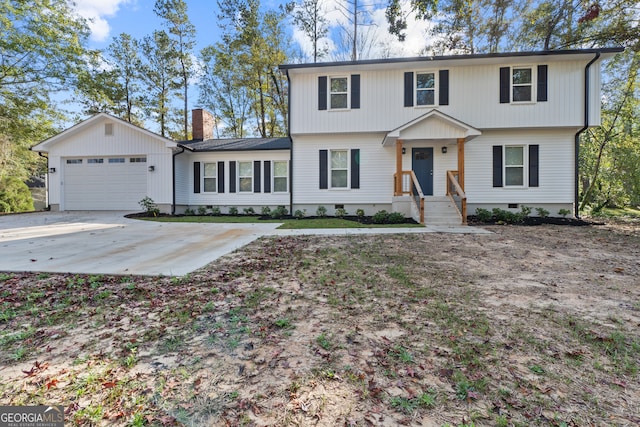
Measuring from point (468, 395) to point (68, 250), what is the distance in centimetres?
704

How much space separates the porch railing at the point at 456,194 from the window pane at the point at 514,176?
218 centimetres

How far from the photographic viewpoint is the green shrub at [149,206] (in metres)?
13.0

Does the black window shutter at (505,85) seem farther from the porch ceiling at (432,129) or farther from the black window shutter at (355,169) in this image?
the black window shutter at (355,169)

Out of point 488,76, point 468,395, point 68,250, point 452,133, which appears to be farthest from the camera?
point 488,76

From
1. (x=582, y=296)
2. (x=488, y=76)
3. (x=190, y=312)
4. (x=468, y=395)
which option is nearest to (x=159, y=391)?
(x=190, y=312)

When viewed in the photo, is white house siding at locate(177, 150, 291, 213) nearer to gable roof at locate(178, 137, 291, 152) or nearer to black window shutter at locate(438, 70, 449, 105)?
gable roof at locate(178, 137, 291, 152)

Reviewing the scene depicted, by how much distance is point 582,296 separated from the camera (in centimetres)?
346

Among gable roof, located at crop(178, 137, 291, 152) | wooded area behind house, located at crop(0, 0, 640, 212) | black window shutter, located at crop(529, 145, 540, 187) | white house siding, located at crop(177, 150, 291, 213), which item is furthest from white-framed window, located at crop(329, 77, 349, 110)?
black window shutter, located at crop(529, 145, 540, 187)

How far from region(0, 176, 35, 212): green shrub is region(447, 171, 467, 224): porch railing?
21.7m

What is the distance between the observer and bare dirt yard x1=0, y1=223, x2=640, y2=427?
1.74m

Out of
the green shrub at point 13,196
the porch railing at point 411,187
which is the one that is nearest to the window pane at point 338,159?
the porch railing at point 411,187

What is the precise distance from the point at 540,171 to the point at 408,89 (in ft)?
19.6

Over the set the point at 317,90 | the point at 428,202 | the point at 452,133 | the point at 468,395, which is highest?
the point at 317,90

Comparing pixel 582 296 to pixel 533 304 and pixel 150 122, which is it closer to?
pixel 533 304
